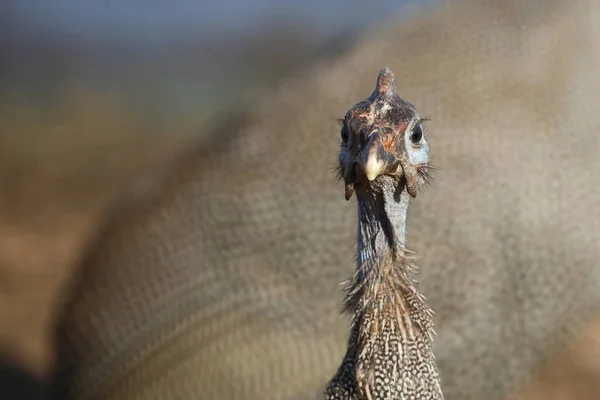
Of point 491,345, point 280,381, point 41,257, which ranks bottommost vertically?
point 280,381

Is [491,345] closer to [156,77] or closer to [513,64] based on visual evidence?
[513,64]

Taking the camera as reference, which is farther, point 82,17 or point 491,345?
point 82,17

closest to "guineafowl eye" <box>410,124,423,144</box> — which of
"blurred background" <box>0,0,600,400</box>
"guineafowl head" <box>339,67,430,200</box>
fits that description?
"guineafowl head" <box>339,67,430,200</box>

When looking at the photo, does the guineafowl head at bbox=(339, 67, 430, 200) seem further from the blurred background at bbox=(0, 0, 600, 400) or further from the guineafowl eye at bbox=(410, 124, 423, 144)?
the blurred background at bbox=(0, 0, 600, 400)

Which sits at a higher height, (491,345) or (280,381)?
(491,345)

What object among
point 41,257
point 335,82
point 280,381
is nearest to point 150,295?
point 280,381

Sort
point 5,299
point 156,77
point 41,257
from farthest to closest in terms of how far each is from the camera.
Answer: point 156,77 → point 41,257 → point 5,299

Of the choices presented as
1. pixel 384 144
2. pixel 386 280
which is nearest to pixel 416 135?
pixel 384 144
